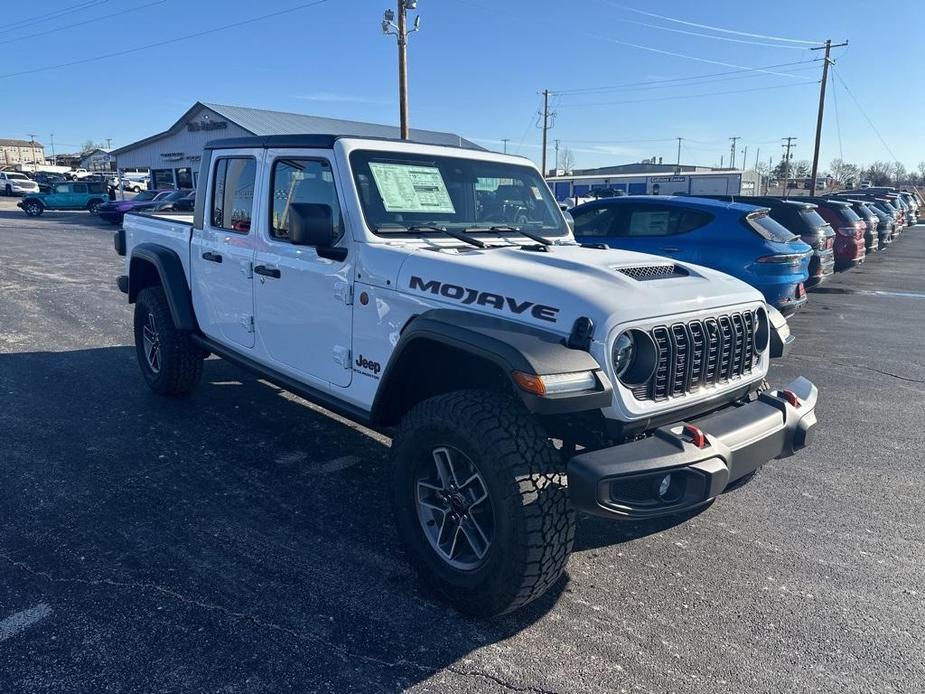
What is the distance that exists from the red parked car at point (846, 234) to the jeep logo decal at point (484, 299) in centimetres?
1295

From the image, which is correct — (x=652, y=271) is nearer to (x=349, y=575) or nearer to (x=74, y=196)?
(x=349, y=575)

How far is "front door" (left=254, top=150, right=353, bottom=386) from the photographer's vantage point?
3697 millimetres

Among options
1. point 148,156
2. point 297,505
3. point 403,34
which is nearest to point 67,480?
point 297,505

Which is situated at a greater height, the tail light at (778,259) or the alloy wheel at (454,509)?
the tail light at (778,259)

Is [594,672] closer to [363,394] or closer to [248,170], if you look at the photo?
[363,394]

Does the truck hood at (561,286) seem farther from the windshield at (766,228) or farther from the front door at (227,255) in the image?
the windshield at (766,228)

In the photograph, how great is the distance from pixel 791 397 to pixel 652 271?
0.92 meters

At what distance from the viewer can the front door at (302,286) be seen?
3.70 metres

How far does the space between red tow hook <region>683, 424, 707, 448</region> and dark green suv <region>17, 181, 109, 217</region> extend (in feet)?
128

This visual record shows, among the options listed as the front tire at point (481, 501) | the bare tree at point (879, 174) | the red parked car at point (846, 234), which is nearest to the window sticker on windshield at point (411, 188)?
the front tire at point (481, 501)

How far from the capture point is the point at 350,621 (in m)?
2.85

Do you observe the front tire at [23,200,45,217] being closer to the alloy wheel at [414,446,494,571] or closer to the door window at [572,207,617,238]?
the door window at [572,207,617,238]

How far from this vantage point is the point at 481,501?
283 centimetres

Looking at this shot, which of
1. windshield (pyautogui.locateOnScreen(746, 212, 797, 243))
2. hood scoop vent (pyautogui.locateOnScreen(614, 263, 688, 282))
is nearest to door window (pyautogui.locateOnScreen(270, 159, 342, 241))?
hood scoop vent (pyautogui.locateOnScreen(614, 263, 688, 282))
